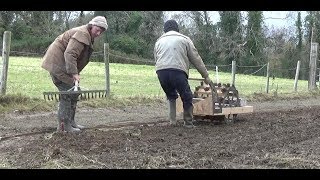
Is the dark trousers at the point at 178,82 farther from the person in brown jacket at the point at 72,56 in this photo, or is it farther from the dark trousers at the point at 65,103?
the dark trousers at the point at 65,103

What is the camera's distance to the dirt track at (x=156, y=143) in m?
5.06

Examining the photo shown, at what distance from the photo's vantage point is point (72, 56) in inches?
270

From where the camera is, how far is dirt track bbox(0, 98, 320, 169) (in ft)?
16.6

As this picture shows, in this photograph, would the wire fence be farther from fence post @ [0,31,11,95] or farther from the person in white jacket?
the person in white jacket

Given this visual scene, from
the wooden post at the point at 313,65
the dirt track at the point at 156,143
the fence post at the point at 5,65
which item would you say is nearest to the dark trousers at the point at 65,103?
the dirt track at the point at 156,143

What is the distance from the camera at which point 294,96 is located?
52.5 ft

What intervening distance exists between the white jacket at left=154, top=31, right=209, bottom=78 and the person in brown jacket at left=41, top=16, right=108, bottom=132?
1092mm

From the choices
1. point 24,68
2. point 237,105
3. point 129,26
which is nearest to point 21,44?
point 129,26

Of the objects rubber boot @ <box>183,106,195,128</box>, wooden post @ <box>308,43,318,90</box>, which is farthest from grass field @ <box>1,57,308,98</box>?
rubber boot @ <box>183,106,195,128</box>

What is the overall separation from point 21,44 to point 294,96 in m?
25.8

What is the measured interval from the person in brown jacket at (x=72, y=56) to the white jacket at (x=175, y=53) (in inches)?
43.0

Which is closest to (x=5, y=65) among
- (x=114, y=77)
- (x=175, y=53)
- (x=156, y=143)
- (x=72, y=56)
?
(x=72, y=56)

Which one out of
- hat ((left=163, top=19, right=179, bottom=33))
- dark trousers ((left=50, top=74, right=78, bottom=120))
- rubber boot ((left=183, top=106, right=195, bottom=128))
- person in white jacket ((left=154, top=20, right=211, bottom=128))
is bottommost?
rubber boot ((left=183, top=106, right=195, bottom=128))
